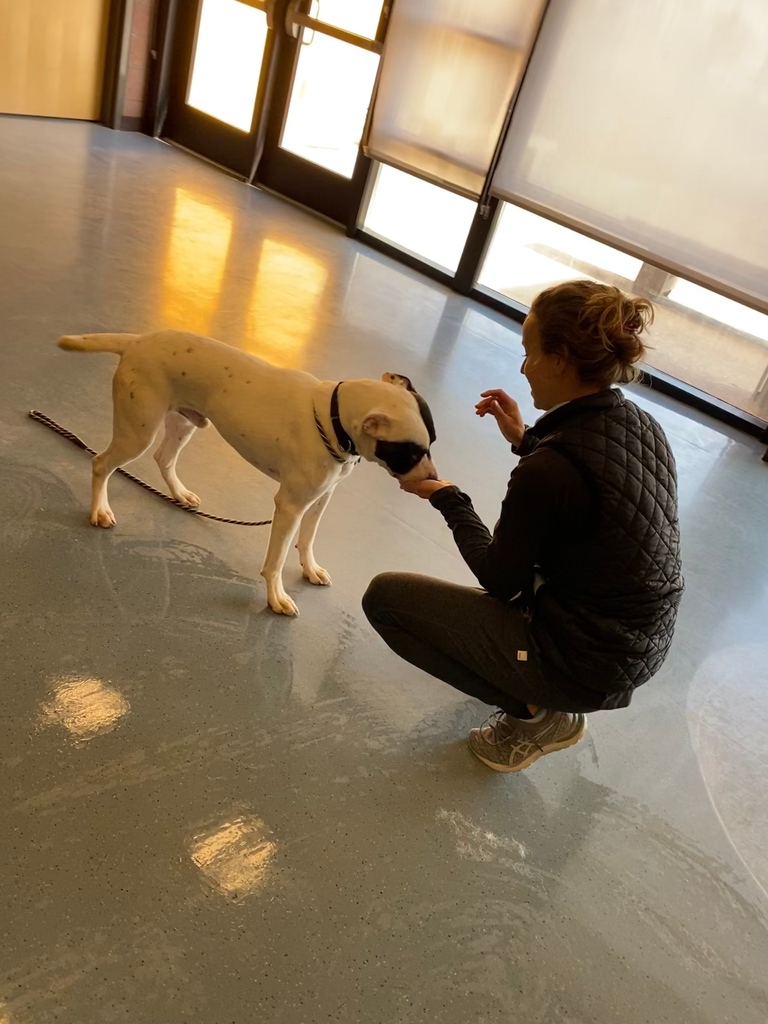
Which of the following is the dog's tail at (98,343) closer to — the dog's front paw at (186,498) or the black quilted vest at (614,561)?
the dog's front paw at (186,498)

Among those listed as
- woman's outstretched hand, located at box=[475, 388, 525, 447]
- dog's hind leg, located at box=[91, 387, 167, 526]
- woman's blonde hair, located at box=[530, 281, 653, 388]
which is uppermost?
woman's blonde hair, located at box=[530, 281, 653, 388]

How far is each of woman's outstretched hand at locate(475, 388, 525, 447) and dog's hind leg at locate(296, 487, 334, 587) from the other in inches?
20.8

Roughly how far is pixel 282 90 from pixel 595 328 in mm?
5382

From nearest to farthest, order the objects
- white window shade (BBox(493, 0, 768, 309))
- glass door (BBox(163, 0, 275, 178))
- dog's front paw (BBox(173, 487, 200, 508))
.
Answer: dog's front paw (BBox(173, 487, 200, 508)), white window shade (BBox(493, 0, 768, 309)), glass door (BBox(163, 0, 275, 178))

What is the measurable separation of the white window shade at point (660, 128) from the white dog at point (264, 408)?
3.08 m

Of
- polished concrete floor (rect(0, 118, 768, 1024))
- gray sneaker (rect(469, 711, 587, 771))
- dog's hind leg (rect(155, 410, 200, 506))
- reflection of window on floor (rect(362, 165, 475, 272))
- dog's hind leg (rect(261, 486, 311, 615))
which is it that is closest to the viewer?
polished concrete floor (rect(0, 118, 768, 1024))

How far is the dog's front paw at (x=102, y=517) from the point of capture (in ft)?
7.57

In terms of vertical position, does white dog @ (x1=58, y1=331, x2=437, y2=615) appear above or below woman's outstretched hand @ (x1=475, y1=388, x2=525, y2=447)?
below

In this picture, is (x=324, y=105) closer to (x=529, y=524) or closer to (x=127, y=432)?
(x=127, y=432)

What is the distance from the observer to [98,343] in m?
Answer: 2.08

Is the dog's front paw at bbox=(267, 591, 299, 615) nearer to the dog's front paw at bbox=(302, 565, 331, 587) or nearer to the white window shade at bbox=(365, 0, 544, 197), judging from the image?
the dog's front paw at bbox=(302, 565, 331, 587)

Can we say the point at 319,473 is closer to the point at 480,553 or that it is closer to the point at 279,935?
the point at 480,553

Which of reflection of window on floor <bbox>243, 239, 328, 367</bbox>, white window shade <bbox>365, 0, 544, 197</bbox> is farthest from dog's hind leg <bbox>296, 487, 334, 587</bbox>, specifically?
white window shade <bbox>365, 0, 544, 197</bbox>

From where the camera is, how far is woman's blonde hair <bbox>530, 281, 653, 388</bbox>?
1581 mm
